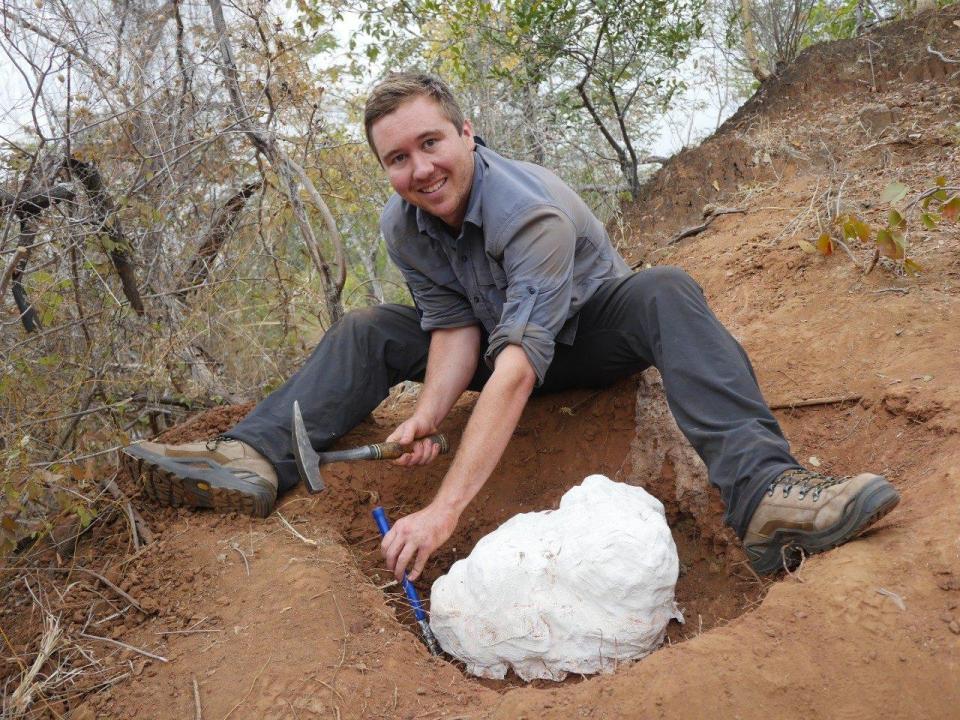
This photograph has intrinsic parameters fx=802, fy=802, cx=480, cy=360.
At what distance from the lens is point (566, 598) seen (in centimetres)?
225

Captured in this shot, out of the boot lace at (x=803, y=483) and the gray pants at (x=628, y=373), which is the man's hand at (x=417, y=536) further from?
the boot lace at (x=803, y=483)

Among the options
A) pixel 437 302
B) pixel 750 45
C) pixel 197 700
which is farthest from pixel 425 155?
pixel 750 45

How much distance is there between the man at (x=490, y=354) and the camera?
2250mm

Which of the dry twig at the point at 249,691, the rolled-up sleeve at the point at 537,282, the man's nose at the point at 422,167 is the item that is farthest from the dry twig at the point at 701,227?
the dry twig at the point at 249,691

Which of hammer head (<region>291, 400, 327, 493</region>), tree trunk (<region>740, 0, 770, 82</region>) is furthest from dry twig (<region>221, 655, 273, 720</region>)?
tree trunk (<region>740, 0, 770, 82</region>)

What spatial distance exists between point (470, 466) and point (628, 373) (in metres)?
1.01

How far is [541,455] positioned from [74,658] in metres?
1.81

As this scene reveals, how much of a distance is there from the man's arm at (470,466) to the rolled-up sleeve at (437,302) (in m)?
0.60

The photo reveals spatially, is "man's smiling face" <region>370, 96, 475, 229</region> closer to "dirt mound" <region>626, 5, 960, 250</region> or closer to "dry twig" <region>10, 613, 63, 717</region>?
"dry twig" <region>10, 613, 63, 717</region>

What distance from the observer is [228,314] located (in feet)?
14.0

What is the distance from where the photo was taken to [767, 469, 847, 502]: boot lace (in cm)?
209

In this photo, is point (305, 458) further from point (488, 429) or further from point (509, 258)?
point (509, 258)

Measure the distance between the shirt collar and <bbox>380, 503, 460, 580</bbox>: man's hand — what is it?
1.02m

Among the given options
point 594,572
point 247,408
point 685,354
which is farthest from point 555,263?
point 247,408
